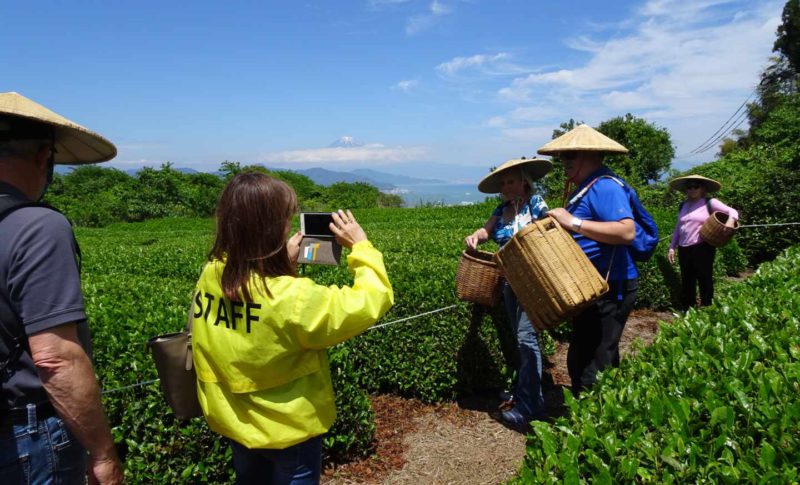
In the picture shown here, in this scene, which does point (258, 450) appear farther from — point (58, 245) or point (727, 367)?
point (727, 367)

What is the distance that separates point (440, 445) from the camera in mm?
4281

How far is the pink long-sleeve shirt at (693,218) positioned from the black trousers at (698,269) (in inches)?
4.0

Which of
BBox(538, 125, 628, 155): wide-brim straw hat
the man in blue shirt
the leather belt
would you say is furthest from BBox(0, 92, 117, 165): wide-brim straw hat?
BBox(538, 125, 628, 155): wide-brim straw hat

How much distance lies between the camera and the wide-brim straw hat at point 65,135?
73.1 inches

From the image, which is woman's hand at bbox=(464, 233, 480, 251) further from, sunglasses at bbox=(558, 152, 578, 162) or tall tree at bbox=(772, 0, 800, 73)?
tall tree at bbox=(772, 0, 800, 73)

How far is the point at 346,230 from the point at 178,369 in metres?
1.01

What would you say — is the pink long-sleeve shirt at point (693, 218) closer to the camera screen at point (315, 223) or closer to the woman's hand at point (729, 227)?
the woman's hand at point (729, 227)

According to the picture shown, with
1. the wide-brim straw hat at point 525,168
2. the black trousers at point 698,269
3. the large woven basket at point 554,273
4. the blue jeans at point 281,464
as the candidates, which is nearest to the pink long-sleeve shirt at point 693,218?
the black trousers at point 698,269

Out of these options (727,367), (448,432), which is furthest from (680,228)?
(727,367)

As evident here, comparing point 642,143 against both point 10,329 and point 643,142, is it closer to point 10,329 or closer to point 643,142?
point 643,142

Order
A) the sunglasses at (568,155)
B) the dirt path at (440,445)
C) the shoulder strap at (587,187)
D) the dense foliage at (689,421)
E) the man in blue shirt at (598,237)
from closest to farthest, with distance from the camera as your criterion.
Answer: the dense foliage at (689,421)
the man in blue shirt at (598,237)
the shoulder strap at (587,187)
the sunglasses at (568,155)
the dirt path at (440,445)

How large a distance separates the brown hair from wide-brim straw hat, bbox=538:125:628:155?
233 centimetres

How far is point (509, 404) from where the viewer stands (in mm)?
4805

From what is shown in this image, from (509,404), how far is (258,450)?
125 inches
